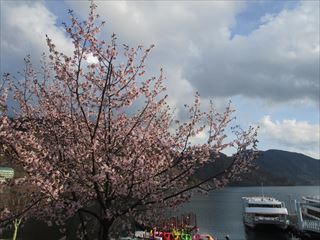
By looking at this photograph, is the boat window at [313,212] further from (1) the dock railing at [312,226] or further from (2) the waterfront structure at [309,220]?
(1) the dock railing at [312,226]

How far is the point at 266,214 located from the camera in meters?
56.7

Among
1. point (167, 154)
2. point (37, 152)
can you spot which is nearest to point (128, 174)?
point (167, 154)

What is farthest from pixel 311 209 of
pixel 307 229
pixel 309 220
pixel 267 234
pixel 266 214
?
pixel 307 229

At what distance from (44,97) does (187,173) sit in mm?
4280

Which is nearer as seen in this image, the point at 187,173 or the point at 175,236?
the point at 187,173

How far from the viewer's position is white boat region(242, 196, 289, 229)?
181 ft

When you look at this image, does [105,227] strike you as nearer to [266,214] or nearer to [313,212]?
[266,214]

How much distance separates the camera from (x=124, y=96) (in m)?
9.91

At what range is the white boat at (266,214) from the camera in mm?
55059

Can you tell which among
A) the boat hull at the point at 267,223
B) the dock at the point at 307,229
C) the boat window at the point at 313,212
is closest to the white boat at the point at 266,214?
the boat hull at the point at 267,223

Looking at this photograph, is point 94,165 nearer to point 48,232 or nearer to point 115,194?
point 115,194

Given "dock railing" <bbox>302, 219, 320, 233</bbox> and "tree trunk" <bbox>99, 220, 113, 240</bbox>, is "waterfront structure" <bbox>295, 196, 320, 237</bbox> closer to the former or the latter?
"dock railing" <bbox>302, 219, 320, 233</bbox>

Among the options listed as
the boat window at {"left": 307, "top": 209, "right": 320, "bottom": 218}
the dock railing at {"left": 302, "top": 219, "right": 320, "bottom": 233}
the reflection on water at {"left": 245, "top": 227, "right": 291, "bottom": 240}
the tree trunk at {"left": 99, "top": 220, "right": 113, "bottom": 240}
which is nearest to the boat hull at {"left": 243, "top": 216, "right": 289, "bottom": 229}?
the reflection on water at {"left": 245, "top": 227, "right": 291, "bottom": 240}

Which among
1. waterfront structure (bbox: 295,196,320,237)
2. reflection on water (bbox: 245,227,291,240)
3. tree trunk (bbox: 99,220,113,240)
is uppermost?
waterfront structure (bbox: 295,196,320,237)
